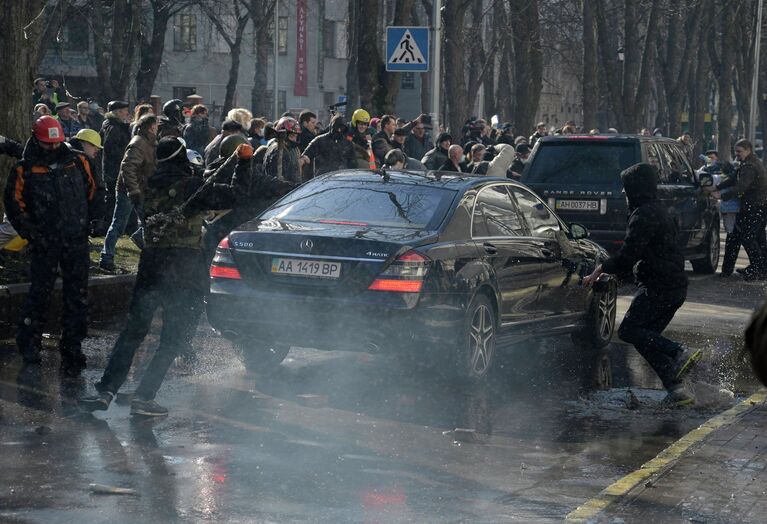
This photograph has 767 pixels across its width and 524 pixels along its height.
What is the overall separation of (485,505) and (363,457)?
1.17 m

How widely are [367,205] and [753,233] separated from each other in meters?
10.1

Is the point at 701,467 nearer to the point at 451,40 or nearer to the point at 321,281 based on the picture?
the point at 321,281

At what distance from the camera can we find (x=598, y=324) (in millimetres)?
12211

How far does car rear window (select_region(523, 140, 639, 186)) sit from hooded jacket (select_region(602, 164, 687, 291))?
7.82m

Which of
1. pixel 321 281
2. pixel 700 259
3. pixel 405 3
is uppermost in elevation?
pixel 405 3

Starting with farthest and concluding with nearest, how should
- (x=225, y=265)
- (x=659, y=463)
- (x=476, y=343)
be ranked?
(x=476, y=343) < (x=225, y=265) < (x=659, y=463)

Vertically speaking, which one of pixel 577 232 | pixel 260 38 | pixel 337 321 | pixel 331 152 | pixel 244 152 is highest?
pixel 260 38

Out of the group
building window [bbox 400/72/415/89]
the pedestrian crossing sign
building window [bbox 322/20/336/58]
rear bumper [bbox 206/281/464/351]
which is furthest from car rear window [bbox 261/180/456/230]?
building window [bbox 400/72/415/89]

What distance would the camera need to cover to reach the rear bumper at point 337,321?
9.30 metres

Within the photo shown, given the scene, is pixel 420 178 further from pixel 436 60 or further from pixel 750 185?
pixel 436 60

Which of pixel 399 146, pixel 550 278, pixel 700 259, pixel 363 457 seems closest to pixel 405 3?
pixel 399 146

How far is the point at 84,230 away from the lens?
1027 cm

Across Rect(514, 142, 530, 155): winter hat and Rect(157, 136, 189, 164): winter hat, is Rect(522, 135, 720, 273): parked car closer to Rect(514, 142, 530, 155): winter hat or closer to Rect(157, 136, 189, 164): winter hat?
Rect(514, 142, 530, 155): winter hat

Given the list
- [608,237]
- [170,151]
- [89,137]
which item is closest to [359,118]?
[608,237]
